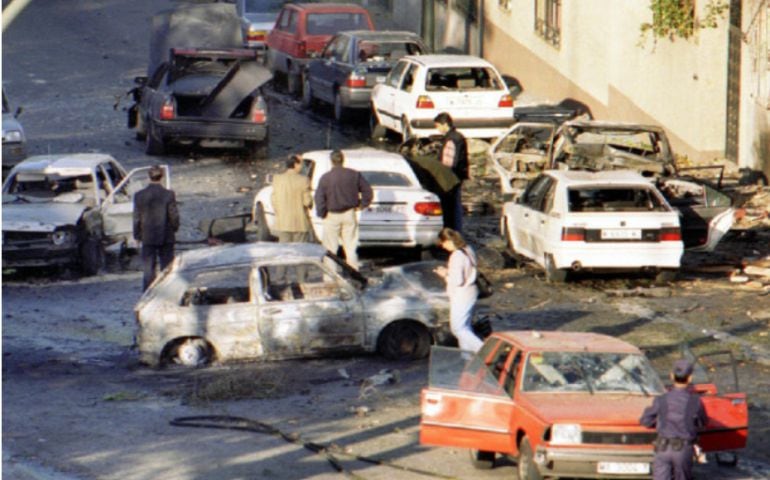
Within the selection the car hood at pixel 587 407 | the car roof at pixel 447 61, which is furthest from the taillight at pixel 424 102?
the car hood at pixel 587 407

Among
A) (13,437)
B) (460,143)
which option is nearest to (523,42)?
(460,143)

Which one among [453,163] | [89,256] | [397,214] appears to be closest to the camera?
[397,214]

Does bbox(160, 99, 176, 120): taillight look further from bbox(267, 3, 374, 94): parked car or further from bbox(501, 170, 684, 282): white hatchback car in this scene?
bbox(501, 170, 684, 282): white hatchback car

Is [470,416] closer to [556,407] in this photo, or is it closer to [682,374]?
[556,407]

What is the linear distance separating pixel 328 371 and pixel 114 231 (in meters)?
6.85

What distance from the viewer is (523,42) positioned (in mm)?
37000

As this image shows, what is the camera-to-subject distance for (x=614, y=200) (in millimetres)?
20312

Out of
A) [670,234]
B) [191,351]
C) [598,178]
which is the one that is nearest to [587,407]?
[191,351]

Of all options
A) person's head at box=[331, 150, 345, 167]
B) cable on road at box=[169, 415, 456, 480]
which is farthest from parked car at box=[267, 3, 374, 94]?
cable on road at box=[169, 415, 456, 480]

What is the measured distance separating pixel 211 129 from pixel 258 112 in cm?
89

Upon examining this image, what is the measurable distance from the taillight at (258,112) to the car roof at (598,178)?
932 cm

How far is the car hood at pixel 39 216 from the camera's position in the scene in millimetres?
21562

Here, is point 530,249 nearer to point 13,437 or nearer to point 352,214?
point 352,214

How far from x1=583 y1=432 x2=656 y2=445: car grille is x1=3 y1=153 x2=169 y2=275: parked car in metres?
11.3
